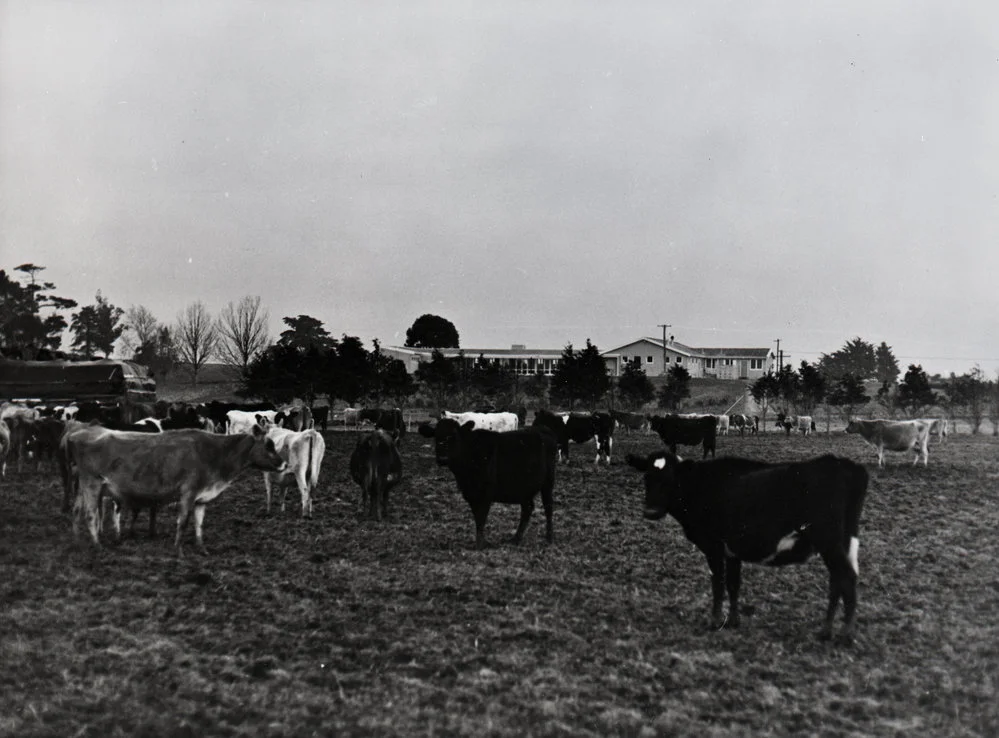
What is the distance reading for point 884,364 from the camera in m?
104

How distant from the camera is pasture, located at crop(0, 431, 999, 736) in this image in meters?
4.58

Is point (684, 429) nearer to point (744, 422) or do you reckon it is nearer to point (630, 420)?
point (630, 420)

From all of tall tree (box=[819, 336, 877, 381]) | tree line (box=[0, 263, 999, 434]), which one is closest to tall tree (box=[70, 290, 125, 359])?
tree line (box=[0, 263, 999, 434])

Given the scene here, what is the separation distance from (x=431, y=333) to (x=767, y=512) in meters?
77.3

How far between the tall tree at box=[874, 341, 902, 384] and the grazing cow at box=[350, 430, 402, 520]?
102594 millimetres

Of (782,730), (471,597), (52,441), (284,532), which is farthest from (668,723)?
(52,441)

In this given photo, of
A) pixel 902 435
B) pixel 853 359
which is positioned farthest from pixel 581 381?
pixel 853 359

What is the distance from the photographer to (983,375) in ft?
161

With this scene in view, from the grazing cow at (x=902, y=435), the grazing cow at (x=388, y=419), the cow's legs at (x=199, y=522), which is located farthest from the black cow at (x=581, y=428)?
the cow's legs at (x=199, y=522)

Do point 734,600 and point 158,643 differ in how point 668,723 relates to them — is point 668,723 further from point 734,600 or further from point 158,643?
point 158,643

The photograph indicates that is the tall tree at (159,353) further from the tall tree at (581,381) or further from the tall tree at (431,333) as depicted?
the tall tree at (581,381)

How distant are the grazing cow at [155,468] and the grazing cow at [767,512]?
5.30 m

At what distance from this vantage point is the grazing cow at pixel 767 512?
5.94 m

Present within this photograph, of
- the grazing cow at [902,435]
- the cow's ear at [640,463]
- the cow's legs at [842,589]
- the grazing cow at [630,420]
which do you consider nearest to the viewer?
the cow's legs at [842,589]
